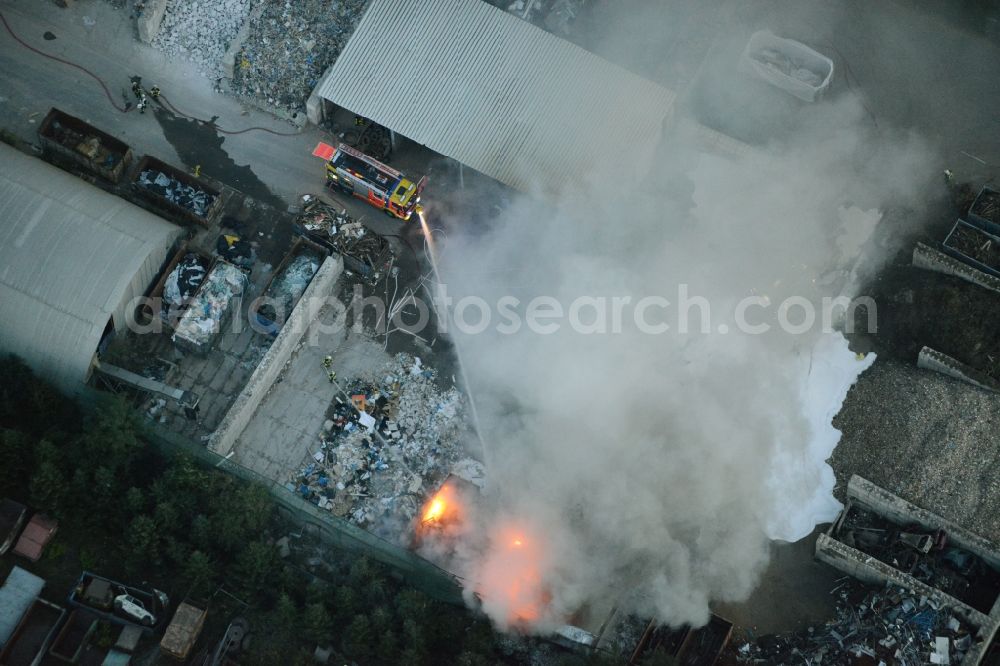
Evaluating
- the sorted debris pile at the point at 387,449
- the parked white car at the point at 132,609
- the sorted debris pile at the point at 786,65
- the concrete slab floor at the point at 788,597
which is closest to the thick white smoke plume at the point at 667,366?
the concrete slab floor at the point at 788,597

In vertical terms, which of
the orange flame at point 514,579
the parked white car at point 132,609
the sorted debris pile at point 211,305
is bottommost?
the parked white car at point 132,609

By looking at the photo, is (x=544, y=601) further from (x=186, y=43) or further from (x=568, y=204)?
(x=186, y=43)

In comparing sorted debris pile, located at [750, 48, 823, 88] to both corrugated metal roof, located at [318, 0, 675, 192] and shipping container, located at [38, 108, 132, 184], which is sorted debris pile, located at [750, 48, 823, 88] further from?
shipping container, located at [38, 108, 132, 184]

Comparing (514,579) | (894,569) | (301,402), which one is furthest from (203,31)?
(894,569)

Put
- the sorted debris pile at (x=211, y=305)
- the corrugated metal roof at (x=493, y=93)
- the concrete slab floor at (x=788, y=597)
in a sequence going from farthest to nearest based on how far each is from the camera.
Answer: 1. the corrugated metal roof at (x=493, y=93)
2. the sorted debris pile at (x=211, y=305)
3. the concrete slab floor at (x=788, y=597)

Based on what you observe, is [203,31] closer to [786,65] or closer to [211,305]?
[211,305]

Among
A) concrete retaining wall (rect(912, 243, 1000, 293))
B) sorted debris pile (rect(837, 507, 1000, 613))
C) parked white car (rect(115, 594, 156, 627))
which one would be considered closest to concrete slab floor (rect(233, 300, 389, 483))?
parked white car (rect(115, 594, 156, 627))

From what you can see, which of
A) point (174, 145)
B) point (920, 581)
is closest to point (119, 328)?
point (174, 145)

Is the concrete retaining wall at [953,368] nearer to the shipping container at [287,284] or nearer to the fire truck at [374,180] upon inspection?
the fire truck at [374,180]
